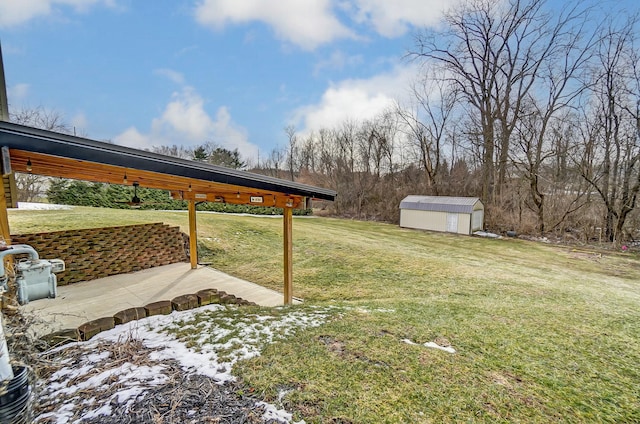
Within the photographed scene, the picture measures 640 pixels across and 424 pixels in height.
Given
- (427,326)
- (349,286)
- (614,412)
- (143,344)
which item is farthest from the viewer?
(349,286)

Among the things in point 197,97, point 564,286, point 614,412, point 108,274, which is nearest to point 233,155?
point 197,97

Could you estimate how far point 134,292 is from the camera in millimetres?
5090

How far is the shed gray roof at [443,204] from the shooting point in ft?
48.6

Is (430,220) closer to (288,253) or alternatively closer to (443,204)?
(443,204)

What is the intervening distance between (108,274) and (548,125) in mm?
21439

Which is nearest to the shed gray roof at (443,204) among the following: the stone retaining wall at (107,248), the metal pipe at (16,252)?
the stone retaining wall at (107,248)

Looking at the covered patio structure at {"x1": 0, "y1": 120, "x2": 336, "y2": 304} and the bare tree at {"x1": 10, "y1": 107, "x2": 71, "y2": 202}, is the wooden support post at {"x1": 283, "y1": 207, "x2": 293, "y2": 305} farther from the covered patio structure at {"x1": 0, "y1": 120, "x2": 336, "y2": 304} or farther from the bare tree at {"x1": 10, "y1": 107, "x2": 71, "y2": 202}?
the bare tree at {"x1": 10, "y1": 107, "x2": 71, "y2": 202}

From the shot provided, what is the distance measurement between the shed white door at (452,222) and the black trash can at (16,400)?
16278mm

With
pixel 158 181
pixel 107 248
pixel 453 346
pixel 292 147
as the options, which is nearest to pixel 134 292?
pixel 107 248

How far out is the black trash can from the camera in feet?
4.14

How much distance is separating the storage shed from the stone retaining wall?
13321 mm

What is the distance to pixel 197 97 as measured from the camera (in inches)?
722

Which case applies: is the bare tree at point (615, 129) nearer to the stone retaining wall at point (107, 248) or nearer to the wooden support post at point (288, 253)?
the wooden support post at point (288, 253)

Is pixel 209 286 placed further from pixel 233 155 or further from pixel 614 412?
pixel 233 155
